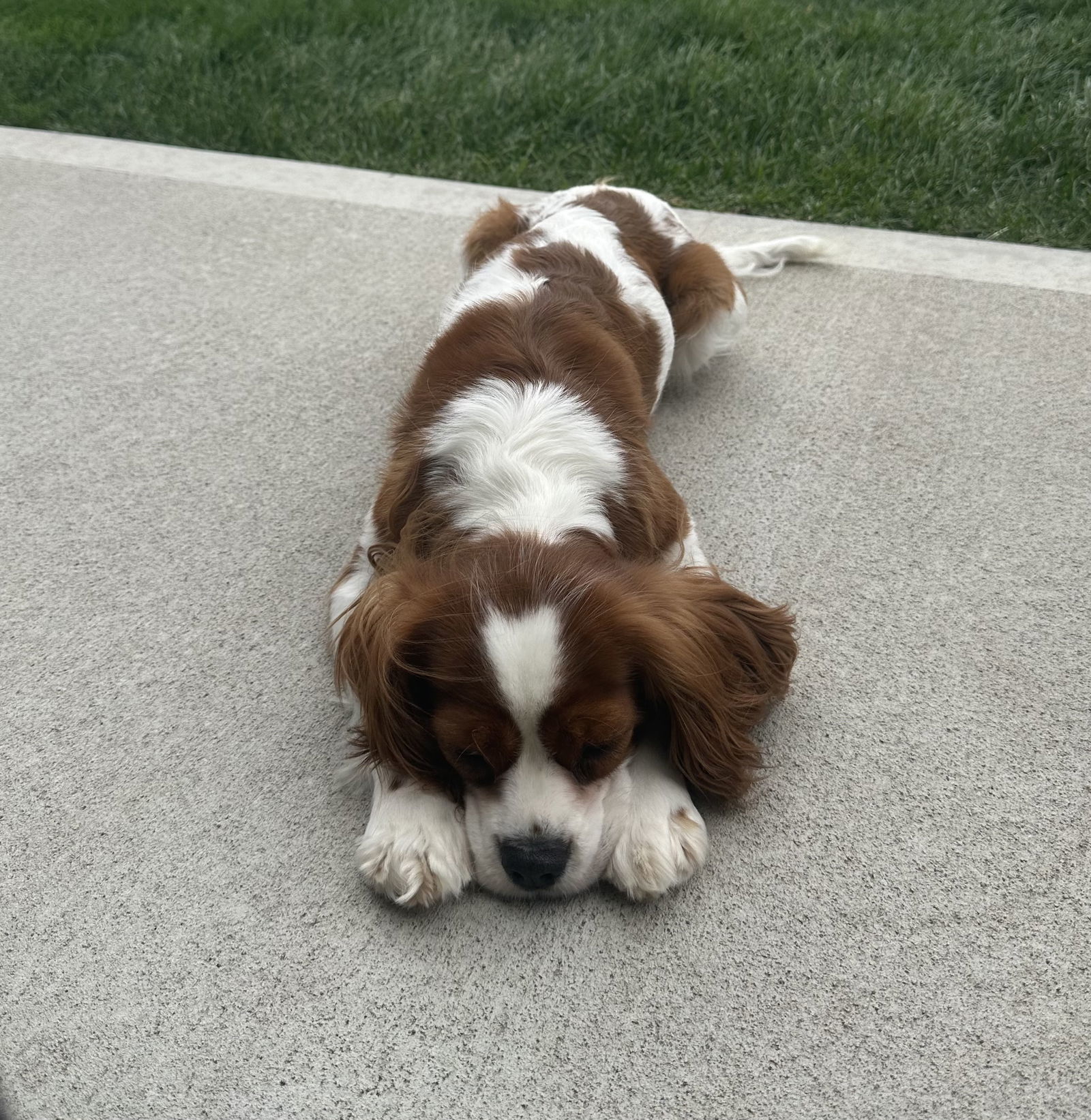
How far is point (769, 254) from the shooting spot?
3.97 meters

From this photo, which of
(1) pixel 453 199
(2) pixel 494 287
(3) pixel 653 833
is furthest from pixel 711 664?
(1) pixel 453 199

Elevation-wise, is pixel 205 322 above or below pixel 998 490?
below

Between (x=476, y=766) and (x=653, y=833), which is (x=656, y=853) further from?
(x=476, y=766)

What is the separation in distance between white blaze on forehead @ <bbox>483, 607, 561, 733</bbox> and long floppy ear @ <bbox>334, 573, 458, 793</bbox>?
0.17 meters

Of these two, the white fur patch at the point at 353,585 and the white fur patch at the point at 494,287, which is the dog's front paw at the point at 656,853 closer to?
the white fur patch at the point at 353,585

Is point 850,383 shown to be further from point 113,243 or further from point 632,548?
point 113,243

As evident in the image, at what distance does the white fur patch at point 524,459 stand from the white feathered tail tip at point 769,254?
1.76 meters

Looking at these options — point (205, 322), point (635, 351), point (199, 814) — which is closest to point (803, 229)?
point (635, 351)

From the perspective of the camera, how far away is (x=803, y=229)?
13.9 ft

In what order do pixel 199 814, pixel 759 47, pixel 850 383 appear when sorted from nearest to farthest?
pixel 199 814 < pixel 850 383 < pixel 759 47

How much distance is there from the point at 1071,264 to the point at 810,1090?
317 cm

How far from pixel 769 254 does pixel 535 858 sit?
8.97 ft

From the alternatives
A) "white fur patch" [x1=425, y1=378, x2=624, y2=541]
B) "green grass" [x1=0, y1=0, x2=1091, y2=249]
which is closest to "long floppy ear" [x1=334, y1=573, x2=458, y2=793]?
"white fur patch" [x1=425, y1=378, x2=624, y2=541]

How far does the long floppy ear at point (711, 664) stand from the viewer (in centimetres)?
203
